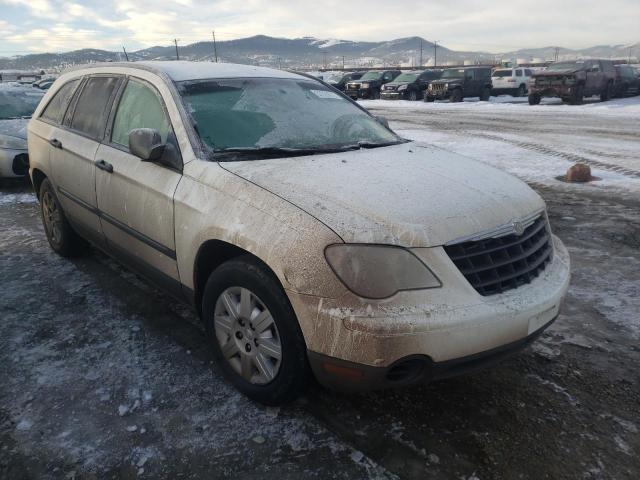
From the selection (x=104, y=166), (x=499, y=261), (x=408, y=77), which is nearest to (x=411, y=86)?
(x=408, y=77)

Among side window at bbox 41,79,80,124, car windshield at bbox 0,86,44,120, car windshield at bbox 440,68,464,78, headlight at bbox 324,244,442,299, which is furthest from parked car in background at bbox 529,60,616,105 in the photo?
headlight at bbox 324,244,442,299

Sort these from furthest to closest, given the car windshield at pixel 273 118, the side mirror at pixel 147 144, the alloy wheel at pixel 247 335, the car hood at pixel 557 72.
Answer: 1. the car hood at pixel 557 72
2. the car windshield at pixel 273 118
3. the side mirror at pixel 147 144
4. the alloy wheel at pixel 247 335

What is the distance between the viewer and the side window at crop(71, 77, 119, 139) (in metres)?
3.72

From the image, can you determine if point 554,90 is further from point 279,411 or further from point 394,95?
point 279,411

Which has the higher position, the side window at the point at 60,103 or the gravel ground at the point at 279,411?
the side window at the point at 60,103

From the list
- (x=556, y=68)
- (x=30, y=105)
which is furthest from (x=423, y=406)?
(x=556, y=68)

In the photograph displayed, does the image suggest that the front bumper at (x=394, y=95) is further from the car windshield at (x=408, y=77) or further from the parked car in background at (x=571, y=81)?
the parked car in background at (x=571, y=81)

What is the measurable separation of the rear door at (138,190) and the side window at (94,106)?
0.19 meters

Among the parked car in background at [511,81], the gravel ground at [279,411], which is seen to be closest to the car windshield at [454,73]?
the parked car in background at [511,81]

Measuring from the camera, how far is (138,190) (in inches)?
123

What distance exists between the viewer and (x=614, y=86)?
74.0ft

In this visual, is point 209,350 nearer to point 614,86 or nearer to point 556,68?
point 556,68

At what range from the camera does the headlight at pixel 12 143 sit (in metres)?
7.61

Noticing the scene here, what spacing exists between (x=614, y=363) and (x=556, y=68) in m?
21.6
